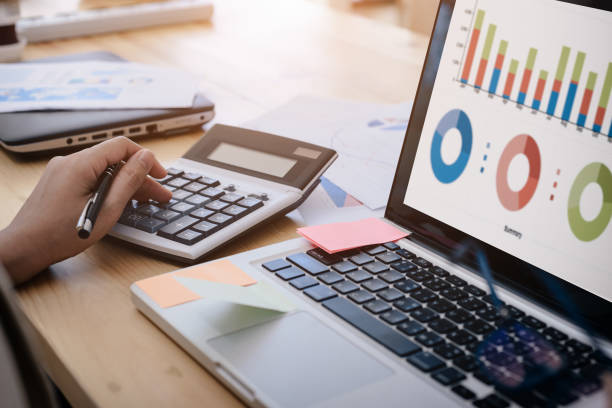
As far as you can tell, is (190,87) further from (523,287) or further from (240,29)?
(523,287)

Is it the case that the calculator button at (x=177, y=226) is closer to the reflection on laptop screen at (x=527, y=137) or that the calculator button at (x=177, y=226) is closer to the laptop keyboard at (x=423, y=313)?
the laptop keyboard at (x=423, y=313)

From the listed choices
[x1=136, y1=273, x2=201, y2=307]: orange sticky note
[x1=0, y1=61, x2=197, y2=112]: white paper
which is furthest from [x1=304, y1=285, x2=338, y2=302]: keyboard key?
[x1=0, y1=61, x2=197, y2=112]: white paper

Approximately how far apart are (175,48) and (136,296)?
993 mm

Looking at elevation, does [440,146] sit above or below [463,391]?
above

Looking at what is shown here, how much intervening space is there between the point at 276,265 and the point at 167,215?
0.51 ft

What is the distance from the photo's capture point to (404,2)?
4668 mm

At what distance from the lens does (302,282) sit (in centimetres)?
63

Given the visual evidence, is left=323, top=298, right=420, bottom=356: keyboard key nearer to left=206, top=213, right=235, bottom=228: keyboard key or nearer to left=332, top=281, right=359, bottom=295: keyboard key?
left=332, top=281, right=359, bottom=295: keyboard key

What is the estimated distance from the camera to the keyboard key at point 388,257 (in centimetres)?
66

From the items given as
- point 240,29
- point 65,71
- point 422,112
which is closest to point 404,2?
point 240,29

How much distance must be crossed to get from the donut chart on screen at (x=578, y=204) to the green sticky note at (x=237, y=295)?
26 centimetres

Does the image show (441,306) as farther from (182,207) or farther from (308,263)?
(182,207)

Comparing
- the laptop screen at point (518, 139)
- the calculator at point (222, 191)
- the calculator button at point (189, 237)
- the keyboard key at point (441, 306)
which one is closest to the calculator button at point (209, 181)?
the calculator at point (222, 191)

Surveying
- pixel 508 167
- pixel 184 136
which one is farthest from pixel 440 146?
pixel 184 136
